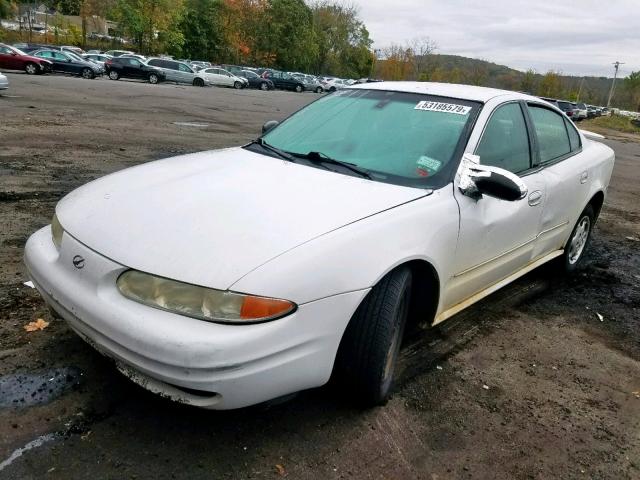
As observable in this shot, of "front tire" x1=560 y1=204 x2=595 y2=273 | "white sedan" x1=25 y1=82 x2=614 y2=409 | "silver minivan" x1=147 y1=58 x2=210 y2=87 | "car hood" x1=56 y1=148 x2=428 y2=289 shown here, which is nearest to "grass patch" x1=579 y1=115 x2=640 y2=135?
"silver minivan" x1=147 y1=58 x2=210 y2=87

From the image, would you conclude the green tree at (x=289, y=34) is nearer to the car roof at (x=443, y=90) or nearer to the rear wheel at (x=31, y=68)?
the rear wheel at (x=31, y=68)

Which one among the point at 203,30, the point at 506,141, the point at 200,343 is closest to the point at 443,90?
the point at 506,141

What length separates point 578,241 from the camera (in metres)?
4.97

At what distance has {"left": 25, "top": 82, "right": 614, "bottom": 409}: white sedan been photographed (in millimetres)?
2111

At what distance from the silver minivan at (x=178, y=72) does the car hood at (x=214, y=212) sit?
3661 centimetres

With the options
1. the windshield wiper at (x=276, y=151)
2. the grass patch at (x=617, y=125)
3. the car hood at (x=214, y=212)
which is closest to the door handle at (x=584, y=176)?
the car hood at (x=214, y=212)

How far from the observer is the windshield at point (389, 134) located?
310cm

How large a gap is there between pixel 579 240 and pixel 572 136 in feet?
3.13

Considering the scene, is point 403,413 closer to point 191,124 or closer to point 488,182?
point 488,182

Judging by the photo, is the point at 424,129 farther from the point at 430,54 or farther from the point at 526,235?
the point at 430,54

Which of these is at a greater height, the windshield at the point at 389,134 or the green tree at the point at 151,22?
the green tree at the point at 151,22

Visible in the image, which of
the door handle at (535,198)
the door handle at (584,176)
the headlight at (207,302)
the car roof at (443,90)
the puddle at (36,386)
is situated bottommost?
the puddle at (36,386)

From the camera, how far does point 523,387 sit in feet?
10.2

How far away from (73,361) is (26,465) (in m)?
0.76
